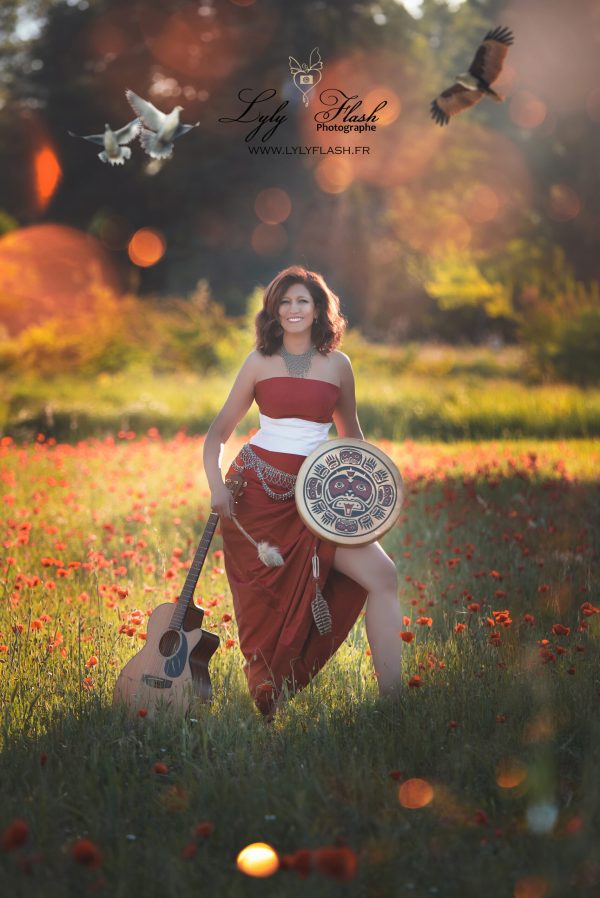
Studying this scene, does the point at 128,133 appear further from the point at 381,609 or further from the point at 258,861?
the point at 258,861

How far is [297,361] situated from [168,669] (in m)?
1.33

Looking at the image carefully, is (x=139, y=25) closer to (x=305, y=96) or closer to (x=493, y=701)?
(x=305, y=96)

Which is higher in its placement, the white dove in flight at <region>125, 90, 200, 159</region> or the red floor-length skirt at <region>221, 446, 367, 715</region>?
the white dove in flight at <region>125, 90, 200, 159</region>

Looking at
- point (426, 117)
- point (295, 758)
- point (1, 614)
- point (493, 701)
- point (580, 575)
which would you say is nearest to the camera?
point (295, 758)

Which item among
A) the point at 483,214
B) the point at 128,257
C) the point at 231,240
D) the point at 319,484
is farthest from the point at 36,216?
the point at 319,484

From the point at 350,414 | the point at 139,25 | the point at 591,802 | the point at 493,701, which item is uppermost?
the point at 139,25

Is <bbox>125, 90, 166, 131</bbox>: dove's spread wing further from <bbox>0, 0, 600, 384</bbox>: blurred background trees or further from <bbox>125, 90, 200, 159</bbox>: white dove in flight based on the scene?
<bbox>0, 0, 600, 384</bbox>: blurred background trees

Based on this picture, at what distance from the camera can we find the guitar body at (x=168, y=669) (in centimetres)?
342

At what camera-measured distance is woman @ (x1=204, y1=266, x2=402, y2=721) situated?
3533 millimetres

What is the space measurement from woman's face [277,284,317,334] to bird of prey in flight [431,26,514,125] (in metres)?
1.21

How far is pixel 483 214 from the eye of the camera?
71.3ft

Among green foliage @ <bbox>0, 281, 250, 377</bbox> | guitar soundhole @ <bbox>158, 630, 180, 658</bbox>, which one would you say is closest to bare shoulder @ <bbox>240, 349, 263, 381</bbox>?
guitar soundhole @ <bbox>158, 630, 180, 658</bbox>

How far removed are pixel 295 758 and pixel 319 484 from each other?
3.33ft

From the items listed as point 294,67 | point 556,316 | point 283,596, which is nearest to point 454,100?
point 294,67
